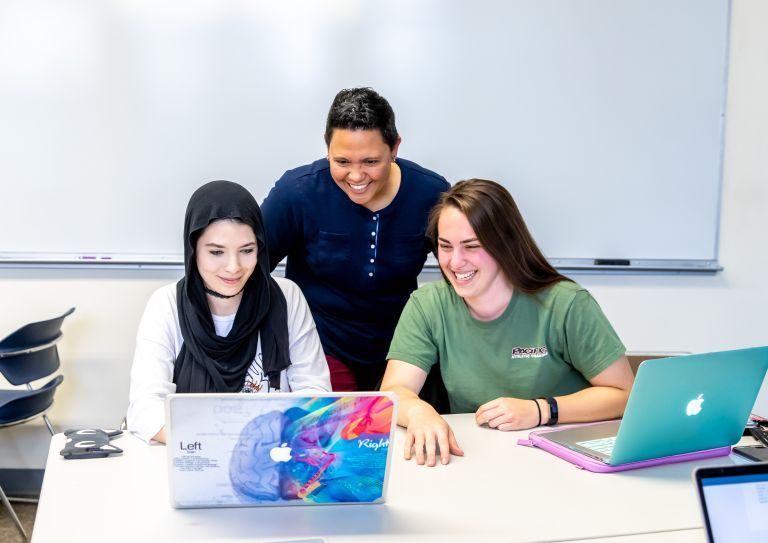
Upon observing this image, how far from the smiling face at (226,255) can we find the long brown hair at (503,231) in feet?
1.61

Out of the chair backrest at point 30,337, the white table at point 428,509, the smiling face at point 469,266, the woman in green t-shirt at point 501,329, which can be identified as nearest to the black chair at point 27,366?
the chair backrest at point 30,337

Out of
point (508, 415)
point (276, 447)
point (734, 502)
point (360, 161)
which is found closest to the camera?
point (734, 502)

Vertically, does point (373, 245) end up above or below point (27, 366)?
above

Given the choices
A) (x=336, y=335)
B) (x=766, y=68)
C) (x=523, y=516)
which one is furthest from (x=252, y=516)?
(x=766, y=68)

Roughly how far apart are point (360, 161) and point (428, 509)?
41.3 inches

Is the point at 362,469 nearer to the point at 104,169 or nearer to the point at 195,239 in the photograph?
the point at 195,239

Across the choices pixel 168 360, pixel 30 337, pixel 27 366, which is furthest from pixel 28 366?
pixel 168 360

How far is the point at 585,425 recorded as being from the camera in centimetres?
180

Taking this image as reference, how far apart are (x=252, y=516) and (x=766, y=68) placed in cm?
288

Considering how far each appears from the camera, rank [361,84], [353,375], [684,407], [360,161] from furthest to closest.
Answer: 1. [361,84]
2. [353,375]
3. [360,161]
4. [684,407]

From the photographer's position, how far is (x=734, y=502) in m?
1.04

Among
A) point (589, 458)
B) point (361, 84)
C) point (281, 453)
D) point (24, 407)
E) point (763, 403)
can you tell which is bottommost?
point (763, 403)

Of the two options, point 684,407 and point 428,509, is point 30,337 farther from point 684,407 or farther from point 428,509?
point 684,407

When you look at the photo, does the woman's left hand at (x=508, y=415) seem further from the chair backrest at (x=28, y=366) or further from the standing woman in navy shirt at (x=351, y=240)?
the chair backrest at (x=28, y=366)
